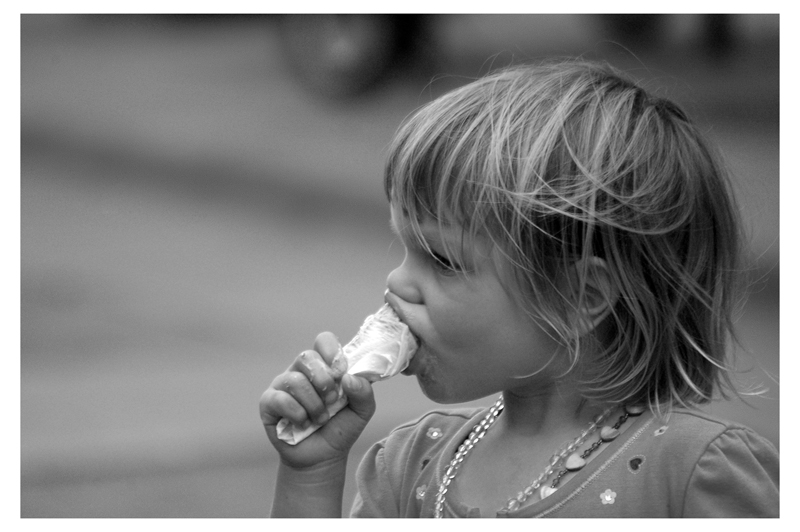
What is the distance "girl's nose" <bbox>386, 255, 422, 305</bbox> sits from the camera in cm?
111

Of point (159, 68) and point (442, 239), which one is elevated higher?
point (159, 68)

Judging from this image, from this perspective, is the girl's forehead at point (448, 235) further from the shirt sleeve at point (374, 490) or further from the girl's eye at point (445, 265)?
the shirt sleeve at point (374, 490)

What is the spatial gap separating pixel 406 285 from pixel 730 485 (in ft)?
1.47

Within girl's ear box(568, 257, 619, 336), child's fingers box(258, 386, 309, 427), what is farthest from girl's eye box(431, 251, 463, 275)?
child's fingers box(258, 386, 309, 427)

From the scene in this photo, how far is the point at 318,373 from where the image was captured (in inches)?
43.2

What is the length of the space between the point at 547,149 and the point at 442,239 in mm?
168

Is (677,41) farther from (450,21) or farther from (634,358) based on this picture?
(634,358)

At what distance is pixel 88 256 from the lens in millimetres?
2406

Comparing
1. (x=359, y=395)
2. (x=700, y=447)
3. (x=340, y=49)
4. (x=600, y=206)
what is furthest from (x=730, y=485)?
(x=340, y=49)

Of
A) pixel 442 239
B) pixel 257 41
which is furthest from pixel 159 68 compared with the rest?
pixel 442 239

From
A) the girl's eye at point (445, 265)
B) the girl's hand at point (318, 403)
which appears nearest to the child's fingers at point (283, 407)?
the girl's hand at point (318, 403)

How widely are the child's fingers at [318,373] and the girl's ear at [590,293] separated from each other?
0.32 metres

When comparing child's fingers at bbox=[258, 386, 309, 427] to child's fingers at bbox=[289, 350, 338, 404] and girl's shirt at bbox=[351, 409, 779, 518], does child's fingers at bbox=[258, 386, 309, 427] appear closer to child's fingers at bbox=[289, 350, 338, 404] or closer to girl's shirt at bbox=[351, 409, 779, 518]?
child's fingers at bbox=[289, 350, 338, 404]

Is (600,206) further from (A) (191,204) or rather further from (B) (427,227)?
(A) (191,204)
